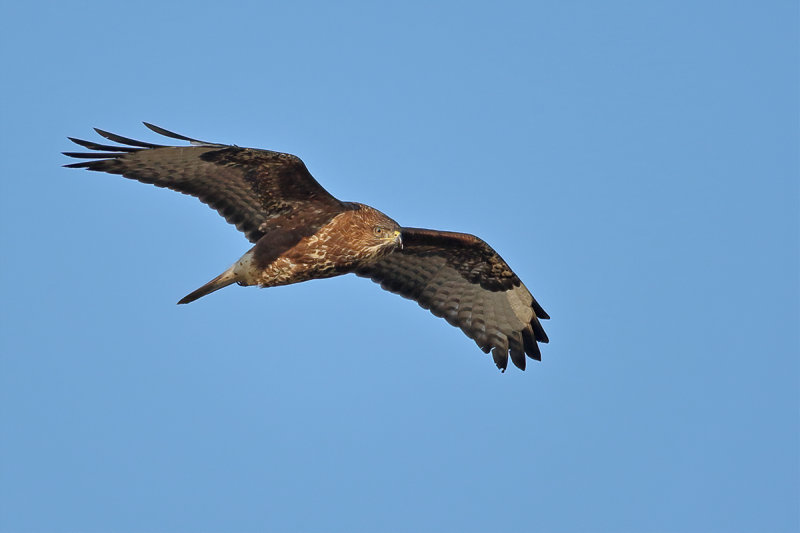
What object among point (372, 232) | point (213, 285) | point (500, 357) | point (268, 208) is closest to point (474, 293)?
point (500, 357)

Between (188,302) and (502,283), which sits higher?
(502,283)

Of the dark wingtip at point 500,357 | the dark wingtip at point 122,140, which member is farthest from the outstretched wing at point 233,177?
the dark wingtip at point 500,357

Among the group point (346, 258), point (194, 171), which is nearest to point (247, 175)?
point (194, 171)

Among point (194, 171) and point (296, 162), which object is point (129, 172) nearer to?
point (194, 171)

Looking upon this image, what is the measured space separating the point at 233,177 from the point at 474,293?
11.6ft

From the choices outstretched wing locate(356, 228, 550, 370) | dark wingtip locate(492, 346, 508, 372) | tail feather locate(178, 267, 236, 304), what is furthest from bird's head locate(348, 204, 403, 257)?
dark wingtip locate(492, 346, 508, 372)

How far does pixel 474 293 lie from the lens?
1413 centimetres

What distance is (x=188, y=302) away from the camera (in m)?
12.3

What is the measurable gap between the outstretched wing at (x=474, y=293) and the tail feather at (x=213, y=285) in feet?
6.44

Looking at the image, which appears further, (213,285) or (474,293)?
(474,293)

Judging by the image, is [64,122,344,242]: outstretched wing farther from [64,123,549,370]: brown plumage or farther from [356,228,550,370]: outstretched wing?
[356,228,550,370]: outstretched wing

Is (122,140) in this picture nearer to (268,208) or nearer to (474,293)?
(268,208)

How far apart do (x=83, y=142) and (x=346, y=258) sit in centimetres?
297

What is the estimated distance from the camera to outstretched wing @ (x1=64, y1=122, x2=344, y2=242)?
11.8 meters
